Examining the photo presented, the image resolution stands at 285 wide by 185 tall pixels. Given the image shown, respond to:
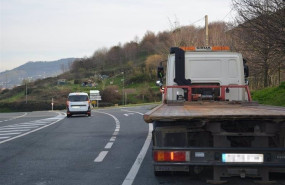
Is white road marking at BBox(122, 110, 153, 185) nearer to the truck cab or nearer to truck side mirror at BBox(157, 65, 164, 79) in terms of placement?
the truck cab

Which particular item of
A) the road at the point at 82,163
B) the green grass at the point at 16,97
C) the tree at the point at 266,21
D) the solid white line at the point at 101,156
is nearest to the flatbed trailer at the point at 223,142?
the road at the point at 82,163

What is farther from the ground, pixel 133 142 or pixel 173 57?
pixel 173 57

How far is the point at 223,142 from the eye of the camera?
20.3 ft

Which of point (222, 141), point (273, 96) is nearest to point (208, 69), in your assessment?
point (222, 141)

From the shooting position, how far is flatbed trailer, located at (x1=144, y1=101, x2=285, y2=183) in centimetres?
597

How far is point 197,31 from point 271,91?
1794cm

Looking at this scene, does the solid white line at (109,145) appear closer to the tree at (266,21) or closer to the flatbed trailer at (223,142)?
the flatbed trailer at (223,142)

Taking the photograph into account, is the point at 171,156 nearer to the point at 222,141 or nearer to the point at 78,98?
the point at 222,141

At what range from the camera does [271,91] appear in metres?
27.0

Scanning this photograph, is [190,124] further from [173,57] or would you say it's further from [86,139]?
[86,139]

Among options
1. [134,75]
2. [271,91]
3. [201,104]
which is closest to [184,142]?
[201,104]

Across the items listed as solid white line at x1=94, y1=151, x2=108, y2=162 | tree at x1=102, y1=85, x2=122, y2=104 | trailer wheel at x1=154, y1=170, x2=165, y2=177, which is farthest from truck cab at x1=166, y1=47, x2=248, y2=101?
tree at x1=102, y1=85, x2=122, y2=104

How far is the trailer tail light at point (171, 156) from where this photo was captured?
20.3 feet

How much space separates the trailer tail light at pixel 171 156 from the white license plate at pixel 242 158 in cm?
50
